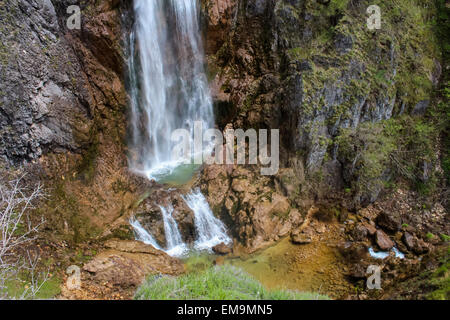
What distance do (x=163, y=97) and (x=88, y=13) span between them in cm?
380

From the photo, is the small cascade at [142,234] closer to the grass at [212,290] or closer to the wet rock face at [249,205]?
the wet rock face at [249,205]

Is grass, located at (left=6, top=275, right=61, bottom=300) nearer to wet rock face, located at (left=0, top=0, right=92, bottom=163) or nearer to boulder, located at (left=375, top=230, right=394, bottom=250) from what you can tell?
wet rock face, located at (left=0, top=0, right=92, bottom=163)

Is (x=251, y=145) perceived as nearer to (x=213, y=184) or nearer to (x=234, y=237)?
(x=213, y=184)

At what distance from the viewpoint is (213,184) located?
10.3m

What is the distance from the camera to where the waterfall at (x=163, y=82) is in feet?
34.8

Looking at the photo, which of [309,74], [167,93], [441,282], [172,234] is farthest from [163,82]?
[441,282]

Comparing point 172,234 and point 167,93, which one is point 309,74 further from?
point 172,234

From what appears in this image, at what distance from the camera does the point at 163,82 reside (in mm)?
11547

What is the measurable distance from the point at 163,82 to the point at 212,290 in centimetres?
855

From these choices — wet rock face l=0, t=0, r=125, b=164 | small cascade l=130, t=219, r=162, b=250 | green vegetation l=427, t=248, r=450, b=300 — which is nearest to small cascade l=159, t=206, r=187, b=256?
small cascade l=130, t=219, r=162, b=250

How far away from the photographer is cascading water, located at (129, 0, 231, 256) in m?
9.74

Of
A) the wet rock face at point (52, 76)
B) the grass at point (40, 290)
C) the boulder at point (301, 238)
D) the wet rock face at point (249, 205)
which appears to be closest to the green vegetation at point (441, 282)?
the boulder at point (301, 238)
